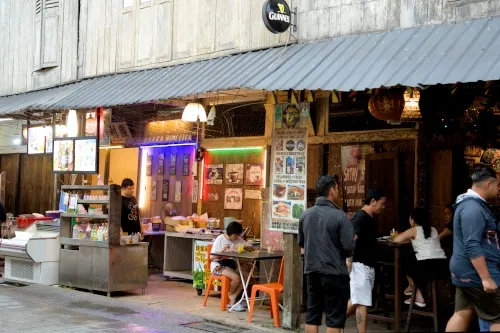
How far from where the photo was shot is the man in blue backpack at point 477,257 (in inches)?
249

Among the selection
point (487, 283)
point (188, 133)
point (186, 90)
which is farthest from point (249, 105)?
point (487, 283)

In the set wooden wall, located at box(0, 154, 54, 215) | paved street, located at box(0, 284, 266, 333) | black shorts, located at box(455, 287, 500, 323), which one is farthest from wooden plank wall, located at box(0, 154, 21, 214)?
black shorts, located at box(455, 287, 500, 323)

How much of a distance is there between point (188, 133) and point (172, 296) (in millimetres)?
4173

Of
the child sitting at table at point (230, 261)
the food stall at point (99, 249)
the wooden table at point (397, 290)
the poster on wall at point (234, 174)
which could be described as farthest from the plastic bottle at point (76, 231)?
the wooden table at point (397, 290)

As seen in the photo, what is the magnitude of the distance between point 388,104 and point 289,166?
1.68 m

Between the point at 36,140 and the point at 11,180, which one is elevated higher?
the point at 36,140

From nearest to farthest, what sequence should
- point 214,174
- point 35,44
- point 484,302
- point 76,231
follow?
point 484,302
point 76,231
point 214,174
point 35,44

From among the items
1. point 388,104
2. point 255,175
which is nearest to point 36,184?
point 255,175

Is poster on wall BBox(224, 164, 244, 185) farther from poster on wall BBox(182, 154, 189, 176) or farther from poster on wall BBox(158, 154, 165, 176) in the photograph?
poster on wall BBox(158, 154, 165, 176)

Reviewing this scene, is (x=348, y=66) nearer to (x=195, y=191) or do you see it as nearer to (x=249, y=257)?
(x=249, y=257)

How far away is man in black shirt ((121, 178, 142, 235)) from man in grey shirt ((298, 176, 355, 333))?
574 cm

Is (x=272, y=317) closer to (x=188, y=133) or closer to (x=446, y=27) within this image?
(x=446, y=27)

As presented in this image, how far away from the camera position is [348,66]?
859cm

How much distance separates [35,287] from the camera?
12.9 metres
